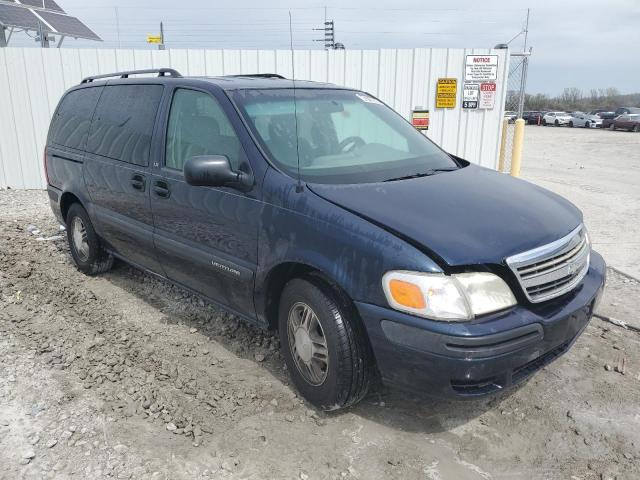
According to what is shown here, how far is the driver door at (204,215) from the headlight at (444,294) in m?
1.05

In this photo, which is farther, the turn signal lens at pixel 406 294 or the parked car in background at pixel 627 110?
the parked car in background at pixel 627 110

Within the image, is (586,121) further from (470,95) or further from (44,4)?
(44,4)

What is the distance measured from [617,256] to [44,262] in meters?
6.27

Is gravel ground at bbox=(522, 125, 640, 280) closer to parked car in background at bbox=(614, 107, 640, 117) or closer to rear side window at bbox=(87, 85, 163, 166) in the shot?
rear side window at bbox=(87, 85, 163, 166)

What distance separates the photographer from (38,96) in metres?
9.17

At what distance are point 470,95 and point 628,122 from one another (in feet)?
98.7

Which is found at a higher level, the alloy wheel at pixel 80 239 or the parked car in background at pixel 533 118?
the alloy wheel at pixel 80 239

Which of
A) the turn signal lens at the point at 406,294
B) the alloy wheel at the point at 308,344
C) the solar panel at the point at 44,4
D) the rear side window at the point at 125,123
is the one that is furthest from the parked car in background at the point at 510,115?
the solar panel at the point at 44,4

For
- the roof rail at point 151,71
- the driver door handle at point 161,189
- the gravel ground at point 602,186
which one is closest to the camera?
the driver door handle at point 161,189

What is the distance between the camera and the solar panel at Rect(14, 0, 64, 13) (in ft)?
44.2

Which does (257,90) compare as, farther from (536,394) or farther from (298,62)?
(298,62)

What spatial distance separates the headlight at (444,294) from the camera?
8.05ft

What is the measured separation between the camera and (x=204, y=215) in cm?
354

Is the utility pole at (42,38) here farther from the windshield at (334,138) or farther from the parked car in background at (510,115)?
the parked car in background at (510,115)
